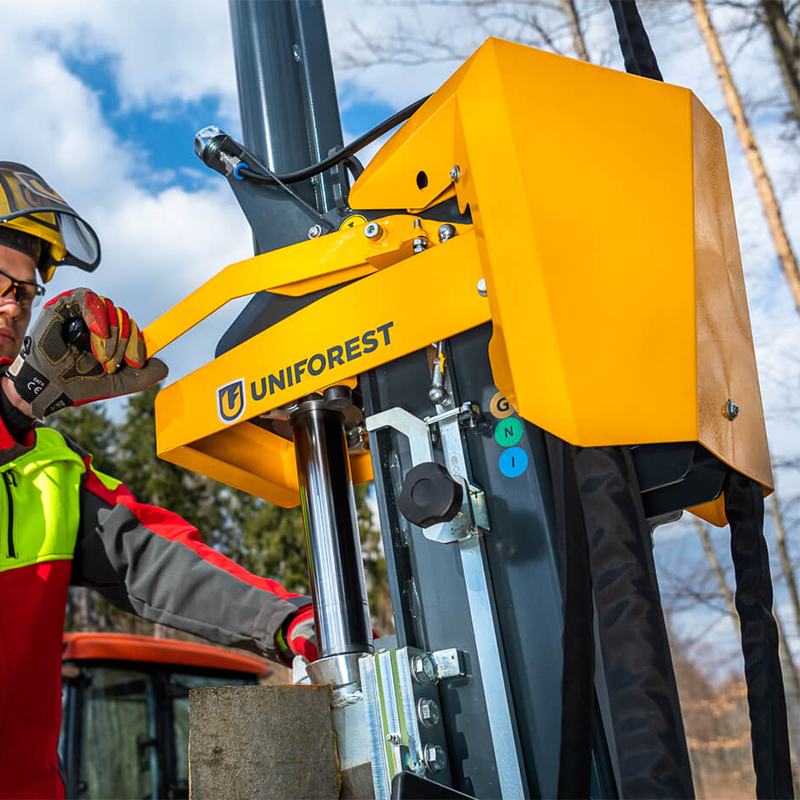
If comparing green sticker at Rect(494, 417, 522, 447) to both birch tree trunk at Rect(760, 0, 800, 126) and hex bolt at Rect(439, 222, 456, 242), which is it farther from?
birch tree trunk at Rect(760, 0, 800, 126)

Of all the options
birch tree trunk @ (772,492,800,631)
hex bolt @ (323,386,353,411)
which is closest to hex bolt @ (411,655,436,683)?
hex bolt @ (323,386,353,411)

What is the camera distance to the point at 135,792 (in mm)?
6352

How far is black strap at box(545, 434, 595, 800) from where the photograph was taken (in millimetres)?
1102

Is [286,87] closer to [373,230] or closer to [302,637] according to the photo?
[373,230]

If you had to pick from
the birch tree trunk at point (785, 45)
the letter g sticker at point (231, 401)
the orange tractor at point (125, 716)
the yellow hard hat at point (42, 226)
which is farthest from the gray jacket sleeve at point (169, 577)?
the birch tree trunk at point (785, 45)

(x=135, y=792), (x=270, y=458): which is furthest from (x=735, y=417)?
(x=135, y=792)

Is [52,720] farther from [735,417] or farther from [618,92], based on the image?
[618,92]

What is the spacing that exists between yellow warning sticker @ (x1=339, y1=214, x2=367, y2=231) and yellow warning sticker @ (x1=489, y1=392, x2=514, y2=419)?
0.43 m

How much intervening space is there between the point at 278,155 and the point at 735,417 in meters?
1.25

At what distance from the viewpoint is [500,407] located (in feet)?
4.62

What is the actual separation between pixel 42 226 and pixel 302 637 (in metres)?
1.65

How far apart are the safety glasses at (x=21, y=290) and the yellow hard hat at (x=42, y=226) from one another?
121 mm

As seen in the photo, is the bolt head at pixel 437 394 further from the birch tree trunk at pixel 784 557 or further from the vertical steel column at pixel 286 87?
the birch tree trunk at pixel 784 557

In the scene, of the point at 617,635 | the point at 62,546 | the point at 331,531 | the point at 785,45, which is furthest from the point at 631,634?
the point at 785,45
